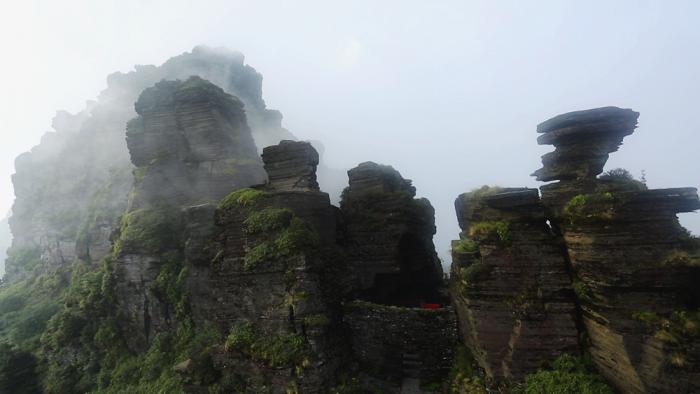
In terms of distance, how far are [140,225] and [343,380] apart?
52.0 ft

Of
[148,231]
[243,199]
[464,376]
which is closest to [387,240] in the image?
[243,199]

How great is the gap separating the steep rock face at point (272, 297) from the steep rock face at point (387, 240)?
13.9 ft

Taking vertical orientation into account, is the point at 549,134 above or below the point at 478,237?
above

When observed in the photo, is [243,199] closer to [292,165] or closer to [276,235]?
[276,235]

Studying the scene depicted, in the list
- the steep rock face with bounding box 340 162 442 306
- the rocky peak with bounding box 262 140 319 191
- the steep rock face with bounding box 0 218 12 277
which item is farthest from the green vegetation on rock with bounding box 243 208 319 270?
the steep rock face with bounding box 0 218 12 277

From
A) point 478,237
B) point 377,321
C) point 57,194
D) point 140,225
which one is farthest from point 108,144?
point 478,237

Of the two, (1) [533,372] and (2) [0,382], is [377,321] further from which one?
(2) [0,382]

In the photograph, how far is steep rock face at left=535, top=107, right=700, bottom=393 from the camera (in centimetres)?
711

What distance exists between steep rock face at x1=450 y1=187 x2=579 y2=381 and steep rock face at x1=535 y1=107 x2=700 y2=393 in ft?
1.75

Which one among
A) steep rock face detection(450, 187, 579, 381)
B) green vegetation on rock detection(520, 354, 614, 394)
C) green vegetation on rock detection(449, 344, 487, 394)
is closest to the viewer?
green vegetation on rock detection(520, 354, 614, 394)

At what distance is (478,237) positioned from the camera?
34.3ft

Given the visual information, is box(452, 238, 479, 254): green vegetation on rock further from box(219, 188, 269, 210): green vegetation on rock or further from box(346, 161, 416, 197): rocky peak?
box(346, 161, 416, 197): rocky peak

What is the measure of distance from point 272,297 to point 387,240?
7.90 meters

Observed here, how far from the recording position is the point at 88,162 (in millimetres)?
43906
